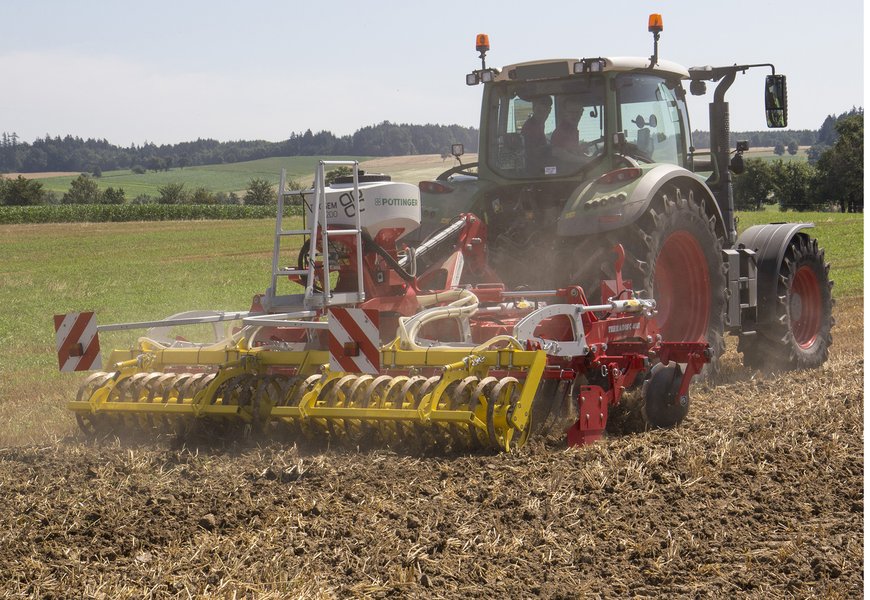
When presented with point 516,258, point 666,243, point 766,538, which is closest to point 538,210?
point 516,258

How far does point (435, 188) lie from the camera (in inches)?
306

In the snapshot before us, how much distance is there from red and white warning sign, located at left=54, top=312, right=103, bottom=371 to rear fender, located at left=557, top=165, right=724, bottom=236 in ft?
9.78

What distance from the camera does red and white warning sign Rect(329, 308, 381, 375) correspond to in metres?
5.46

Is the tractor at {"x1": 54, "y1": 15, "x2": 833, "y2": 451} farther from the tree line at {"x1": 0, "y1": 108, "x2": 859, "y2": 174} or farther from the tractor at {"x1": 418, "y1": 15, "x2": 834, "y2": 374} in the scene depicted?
the tree line at {"x1": 0, "y1": 108, "x2": 859, "y2": 174}

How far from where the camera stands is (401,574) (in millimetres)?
3699

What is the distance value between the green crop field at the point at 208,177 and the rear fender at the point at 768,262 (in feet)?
237

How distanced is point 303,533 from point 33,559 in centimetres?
101

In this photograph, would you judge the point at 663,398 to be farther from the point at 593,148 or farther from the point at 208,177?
the point at 208,177

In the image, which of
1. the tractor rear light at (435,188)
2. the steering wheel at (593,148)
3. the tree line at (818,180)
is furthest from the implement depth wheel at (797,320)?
the tree line at (818,180)

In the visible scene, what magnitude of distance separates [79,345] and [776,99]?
16.2 ft

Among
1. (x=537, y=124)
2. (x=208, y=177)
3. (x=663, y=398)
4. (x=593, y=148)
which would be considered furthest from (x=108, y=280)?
(x=208, y=177)

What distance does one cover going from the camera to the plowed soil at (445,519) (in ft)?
12.0

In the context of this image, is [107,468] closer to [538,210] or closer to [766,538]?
[766,538]

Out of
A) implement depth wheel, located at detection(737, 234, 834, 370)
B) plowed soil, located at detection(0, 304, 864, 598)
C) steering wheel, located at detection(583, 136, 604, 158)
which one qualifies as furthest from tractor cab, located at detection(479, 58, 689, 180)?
plowed soil, located at detection(0, 304, 864, 598)
